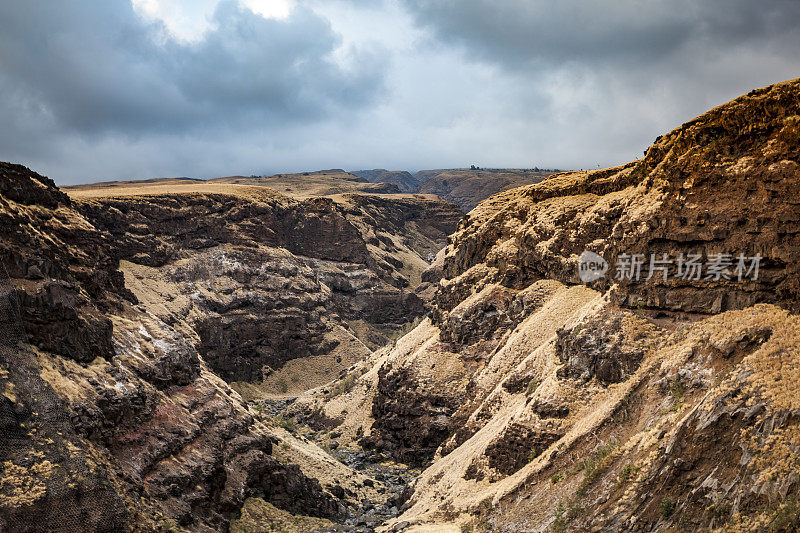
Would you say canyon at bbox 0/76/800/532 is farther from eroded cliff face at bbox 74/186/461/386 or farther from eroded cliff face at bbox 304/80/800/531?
eroded cliff face at bbox 74/186/461/386

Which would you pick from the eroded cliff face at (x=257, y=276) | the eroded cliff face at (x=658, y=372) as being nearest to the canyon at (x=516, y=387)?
the eroded cliff face at (x=658, y=372)

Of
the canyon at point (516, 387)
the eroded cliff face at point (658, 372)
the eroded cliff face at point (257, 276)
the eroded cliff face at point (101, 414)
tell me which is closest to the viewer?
the eroded cliff face at point (658, 372)

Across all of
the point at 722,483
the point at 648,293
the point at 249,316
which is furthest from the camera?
the point at 249,316

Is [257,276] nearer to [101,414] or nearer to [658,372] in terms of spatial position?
[101,414]

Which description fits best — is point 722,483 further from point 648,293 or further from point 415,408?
point 415,408

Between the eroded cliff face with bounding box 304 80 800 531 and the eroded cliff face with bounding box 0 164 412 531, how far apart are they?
14818 mm

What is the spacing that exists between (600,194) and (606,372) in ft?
75.2

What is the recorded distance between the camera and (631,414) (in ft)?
98.2

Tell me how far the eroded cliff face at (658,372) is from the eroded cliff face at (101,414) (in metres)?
14.8

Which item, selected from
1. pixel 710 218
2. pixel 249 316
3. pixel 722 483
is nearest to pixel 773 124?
pixel 710 218

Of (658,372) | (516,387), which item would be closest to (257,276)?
(516,387)

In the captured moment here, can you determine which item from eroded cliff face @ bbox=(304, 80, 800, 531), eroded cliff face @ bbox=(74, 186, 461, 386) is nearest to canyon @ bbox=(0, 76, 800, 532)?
eroded cliff face @ bbox=(304, 80, 800, 531)

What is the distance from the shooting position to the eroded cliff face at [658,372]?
75.7 feet

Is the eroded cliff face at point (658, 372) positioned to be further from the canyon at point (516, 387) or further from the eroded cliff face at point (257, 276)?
the eroded cliff face at point (257, 276)
